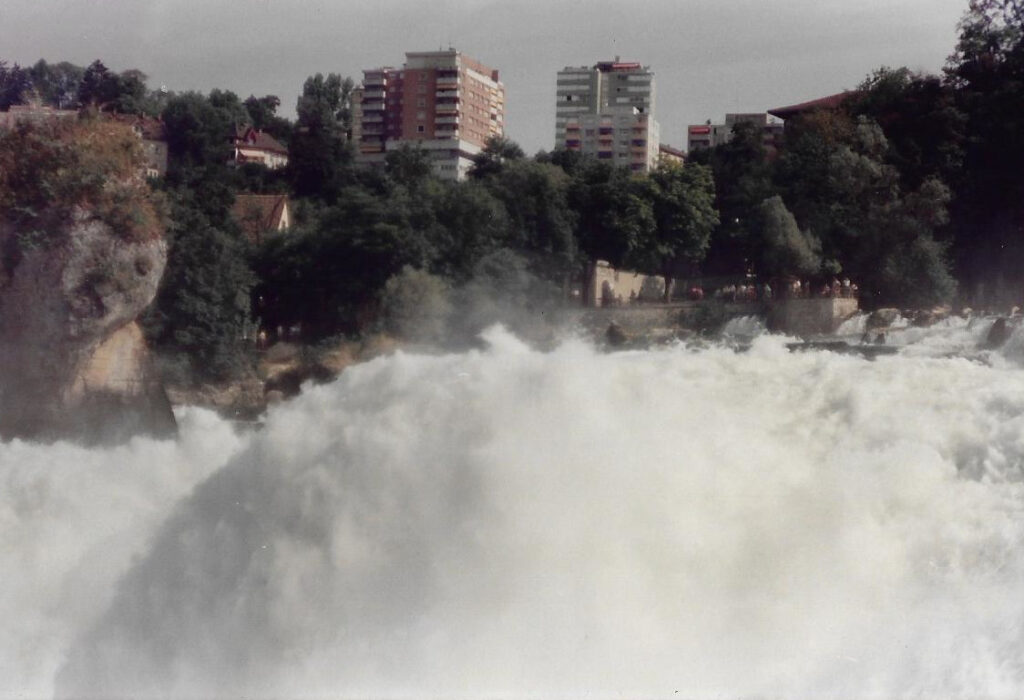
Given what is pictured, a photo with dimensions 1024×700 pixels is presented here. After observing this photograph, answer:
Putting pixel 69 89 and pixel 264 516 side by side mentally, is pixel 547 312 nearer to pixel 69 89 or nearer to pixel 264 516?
pixel 264 516

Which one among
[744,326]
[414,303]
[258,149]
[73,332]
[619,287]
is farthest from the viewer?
[258,149]

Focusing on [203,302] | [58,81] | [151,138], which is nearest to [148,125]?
[151,138]

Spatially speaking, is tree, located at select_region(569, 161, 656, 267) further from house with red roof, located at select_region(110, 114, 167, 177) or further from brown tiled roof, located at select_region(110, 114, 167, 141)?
brown tiled roof, located at select_region(110, 114, 167, 141)

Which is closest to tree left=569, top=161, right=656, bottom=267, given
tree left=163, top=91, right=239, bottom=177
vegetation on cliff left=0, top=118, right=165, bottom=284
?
tree left=163, top=91, right=239, bottom=177

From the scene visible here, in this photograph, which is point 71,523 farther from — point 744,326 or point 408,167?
point 408,167

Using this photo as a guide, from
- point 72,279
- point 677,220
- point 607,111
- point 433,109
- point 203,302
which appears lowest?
point 203,302

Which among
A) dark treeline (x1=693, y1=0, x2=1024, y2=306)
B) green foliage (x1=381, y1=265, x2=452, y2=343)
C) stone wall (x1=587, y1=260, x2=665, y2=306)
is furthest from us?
dark treeline (x1=693, y1=0, x2=1024, y2=306)
